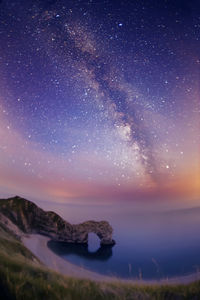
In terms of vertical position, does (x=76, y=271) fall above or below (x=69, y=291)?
below

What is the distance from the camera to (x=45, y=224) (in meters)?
66.8

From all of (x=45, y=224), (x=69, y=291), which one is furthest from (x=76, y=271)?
(x=69, y=291)

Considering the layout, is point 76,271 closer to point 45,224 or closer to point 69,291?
point 45,224

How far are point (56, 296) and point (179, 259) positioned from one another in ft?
290

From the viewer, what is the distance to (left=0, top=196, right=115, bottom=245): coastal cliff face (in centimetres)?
5555

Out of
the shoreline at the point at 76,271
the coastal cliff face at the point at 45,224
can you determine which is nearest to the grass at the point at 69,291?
the shoreline at the point at 76,271

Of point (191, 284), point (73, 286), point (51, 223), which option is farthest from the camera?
point (51, 223)

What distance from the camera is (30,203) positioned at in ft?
212

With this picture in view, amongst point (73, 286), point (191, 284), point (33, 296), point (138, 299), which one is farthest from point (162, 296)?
point (33, 296)

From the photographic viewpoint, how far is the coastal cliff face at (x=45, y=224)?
5555cm

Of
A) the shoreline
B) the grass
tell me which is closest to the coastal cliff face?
the shoreline

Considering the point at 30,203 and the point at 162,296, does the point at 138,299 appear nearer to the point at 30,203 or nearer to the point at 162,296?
the point at 162,296

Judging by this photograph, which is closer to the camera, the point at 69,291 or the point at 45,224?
the point at 69,291

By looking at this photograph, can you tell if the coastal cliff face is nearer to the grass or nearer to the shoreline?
the shoreline
